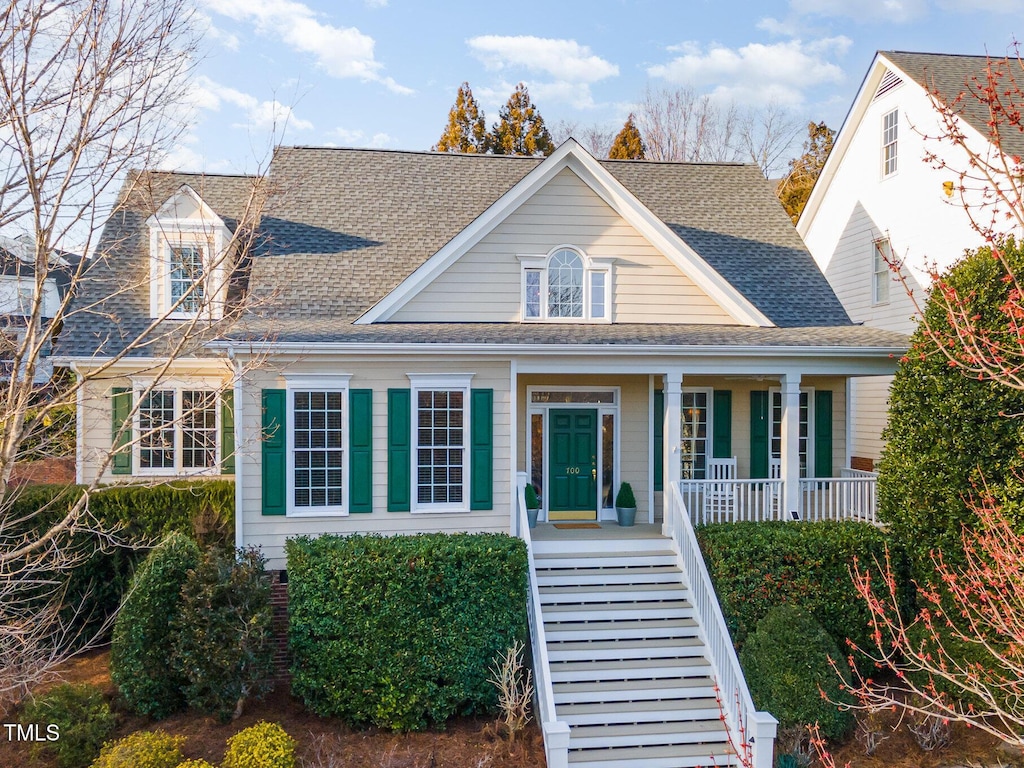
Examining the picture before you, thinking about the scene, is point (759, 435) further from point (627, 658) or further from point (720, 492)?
point (627, 658)

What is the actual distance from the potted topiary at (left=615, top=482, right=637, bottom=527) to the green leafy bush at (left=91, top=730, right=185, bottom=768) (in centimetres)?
714

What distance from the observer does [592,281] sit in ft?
41.5

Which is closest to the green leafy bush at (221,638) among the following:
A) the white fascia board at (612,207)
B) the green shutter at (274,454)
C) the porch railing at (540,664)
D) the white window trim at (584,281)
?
the green shutter at (274,454)

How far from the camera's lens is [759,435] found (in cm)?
1330

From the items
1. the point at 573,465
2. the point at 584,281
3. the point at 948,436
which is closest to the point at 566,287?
the point at 584,281

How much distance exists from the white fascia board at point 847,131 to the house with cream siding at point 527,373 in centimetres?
409

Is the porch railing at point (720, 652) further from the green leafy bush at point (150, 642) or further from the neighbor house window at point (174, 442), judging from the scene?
the neighbor house window at point (174, 442)

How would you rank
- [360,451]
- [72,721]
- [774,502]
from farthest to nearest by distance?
[774,502] < [360,451] < [72,721]

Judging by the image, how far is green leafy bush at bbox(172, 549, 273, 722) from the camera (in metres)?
8.45

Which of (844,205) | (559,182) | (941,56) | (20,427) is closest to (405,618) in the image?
(20,427)

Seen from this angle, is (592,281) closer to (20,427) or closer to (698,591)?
(698,591)

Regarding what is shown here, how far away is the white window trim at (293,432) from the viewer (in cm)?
1041

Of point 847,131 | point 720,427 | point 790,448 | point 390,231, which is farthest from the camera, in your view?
point 847,131

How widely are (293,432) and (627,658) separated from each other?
5559 mm
